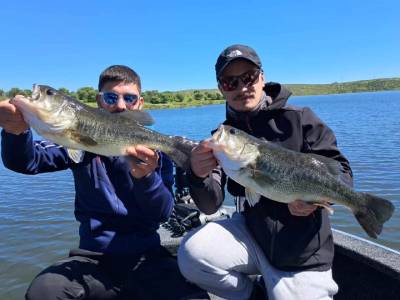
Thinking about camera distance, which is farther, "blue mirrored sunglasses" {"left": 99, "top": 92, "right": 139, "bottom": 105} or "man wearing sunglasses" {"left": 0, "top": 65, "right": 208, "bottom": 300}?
"blue mirrored sunglasses" {"left": 99, "top": 92, "right": 139, "bottom": 105}

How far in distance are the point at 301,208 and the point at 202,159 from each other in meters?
1.07

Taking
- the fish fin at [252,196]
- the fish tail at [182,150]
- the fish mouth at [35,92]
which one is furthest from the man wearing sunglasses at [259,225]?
the fish mouth at [35,92]

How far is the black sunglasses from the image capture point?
4.64 m

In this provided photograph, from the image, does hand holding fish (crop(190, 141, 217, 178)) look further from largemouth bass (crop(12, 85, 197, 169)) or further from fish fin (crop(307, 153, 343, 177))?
fish fin (crop(307, 153, 343, 177))

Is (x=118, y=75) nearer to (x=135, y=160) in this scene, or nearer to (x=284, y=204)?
(x=135, y=160)

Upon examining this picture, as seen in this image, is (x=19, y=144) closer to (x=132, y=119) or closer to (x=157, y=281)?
(x=132, y=119)

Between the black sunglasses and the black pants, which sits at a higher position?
the black sunglasses

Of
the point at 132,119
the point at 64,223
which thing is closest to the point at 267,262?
the point at 132,119

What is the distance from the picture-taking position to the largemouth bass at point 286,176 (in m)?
3.89

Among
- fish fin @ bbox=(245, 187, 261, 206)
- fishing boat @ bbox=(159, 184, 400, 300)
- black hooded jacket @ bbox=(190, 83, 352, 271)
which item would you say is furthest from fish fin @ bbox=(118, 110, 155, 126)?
fishing boat @ bbox=(159, 184, 400, 300)

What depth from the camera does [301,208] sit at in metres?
3.97

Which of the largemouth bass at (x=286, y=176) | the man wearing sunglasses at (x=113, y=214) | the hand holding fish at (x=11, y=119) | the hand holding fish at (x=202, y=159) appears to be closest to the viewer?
the hand holding fish at (x=11, y=119)

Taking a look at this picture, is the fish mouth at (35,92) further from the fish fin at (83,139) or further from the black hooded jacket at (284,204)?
the black hooded jacket at (284,204)

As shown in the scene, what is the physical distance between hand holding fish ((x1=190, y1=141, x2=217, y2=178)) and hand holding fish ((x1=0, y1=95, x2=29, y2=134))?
5.52 ft
